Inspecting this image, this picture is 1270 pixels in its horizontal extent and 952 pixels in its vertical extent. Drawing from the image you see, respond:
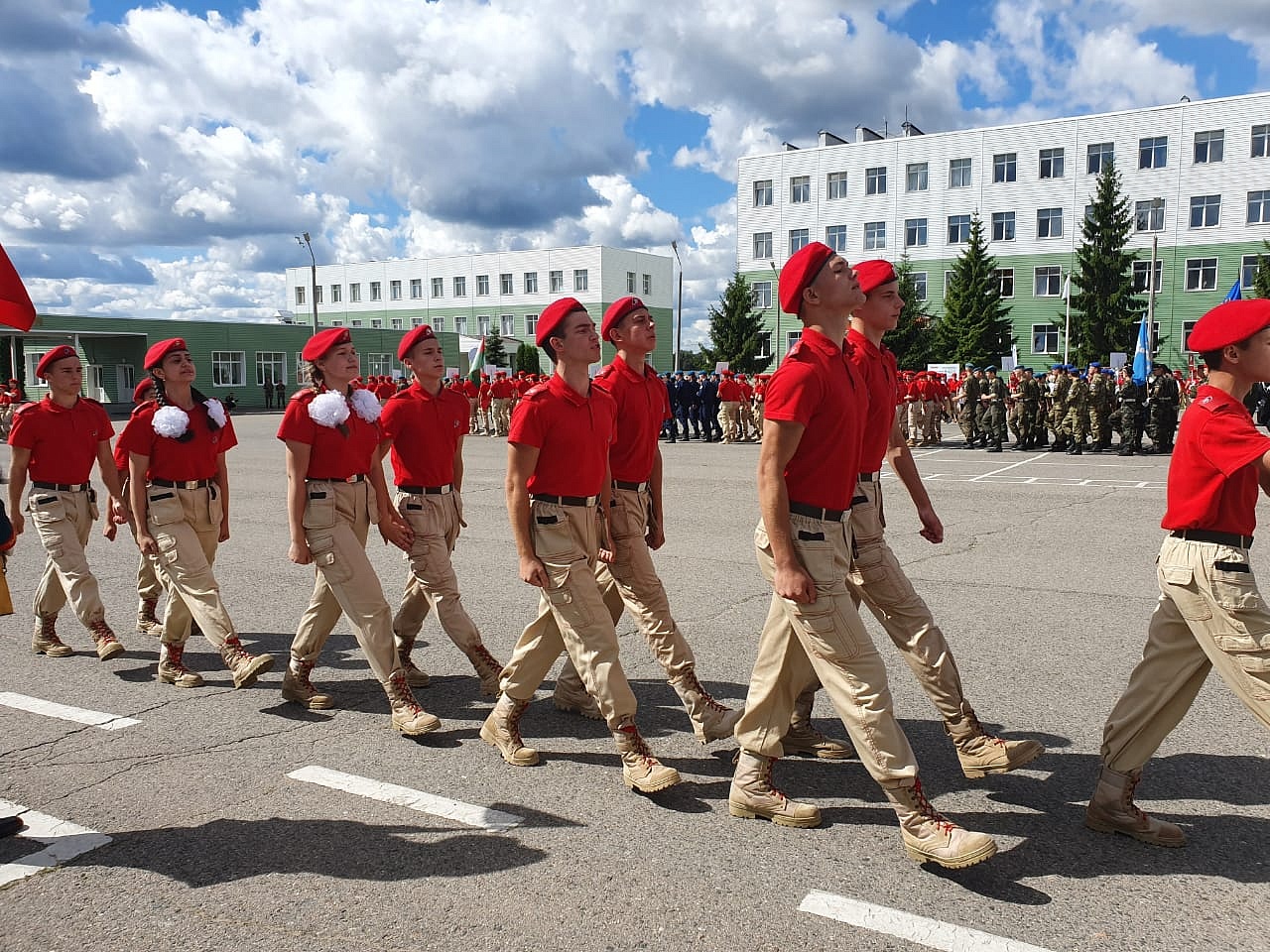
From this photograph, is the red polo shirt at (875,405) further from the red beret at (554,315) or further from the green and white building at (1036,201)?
the green and white building at (1036,201)

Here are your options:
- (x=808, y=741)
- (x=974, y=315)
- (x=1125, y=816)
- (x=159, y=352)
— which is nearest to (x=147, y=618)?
(x=159, y=352)

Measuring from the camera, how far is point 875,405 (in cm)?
426

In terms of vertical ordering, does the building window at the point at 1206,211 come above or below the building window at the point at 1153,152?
A: below

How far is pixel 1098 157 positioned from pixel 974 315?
10252mm

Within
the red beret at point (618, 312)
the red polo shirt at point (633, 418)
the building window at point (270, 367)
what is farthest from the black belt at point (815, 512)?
the building window at point (270, 367)

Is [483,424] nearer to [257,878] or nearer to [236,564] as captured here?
[236,564]

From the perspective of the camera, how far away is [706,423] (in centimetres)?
2794

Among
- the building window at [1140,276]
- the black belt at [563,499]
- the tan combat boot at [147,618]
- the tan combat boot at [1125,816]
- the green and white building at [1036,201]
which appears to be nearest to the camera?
the tan combat boot at [1125,816]

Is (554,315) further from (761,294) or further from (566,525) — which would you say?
(761,294)

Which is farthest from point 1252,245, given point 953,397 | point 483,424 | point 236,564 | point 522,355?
point 236,564

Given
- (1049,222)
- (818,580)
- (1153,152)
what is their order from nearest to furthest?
(818,580) → (1153,152) → (1049,222)

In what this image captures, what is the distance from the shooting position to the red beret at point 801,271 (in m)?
3.64

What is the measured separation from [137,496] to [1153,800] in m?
5.36

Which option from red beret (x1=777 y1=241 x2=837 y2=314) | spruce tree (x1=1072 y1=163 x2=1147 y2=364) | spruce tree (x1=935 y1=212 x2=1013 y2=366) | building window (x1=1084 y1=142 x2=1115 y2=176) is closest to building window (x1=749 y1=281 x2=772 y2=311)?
spruce tree (x1=935 y1=212 x2=1013 y2=366)
